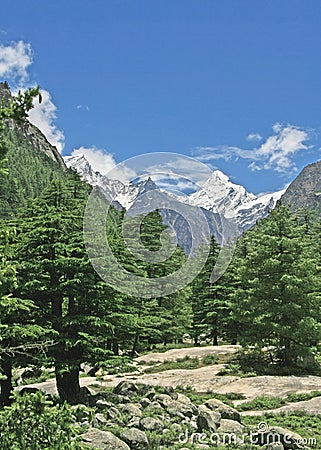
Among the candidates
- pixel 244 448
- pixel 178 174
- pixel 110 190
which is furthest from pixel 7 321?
pixel 244 448

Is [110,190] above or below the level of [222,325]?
above

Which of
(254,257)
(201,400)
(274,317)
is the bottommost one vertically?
(201,400)

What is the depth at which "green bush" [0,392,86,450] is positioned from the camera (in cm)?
449

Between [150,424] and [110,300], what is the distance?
4.66 metres

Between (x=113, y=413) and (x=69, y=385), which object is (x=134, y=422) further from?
(x=69, y=385)

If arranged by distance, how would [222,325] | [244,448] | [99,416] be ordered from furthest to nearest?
[222,325], [99,416], [244,448]

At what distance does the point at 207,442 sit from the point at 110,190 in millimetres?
6709

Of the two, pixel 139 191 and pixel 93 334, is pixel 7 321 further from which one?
pixel 139 191

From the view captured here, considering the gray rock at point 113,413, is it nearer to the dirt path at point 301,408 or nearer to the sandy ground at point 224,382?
the dirt path at point 301,408

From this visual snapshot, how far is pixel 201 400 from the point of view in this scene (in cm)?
1606

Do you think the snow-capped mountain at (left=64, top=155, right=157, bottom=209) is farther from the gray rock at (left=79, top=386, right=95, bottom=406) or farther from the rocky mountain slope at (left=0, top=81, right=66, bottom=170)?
the rocky mountain slope at (left=0, top=81, right=66, bottom=170)

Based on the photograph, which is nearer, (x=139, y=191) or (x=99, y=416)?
(x=99, y=416)
